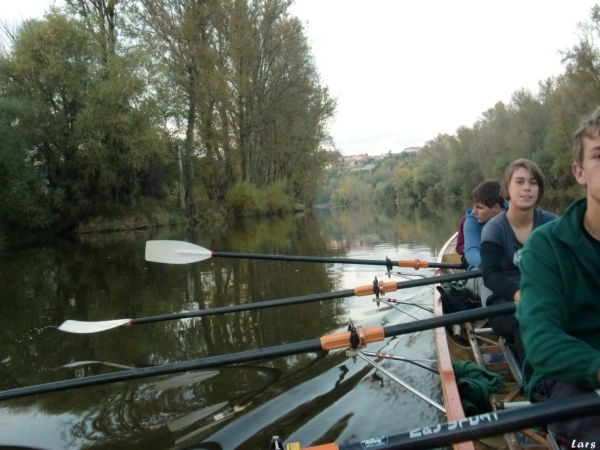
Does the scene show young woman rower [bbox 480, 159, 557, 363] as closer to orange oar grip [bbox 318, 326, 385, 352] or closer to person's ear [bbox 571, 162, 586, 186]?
orange oar grip [bbox 318, 326, 385, 352]

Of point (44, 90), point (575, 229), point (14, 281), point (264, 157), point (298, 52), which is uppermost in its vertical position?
point (298, 52)

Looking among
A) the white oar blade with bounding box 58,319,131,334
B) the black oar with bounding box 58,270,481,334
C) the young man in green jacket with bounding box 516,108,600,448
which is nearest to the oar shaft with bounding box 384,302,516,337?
the young man in green jacket with bounding box 516,108,600,448

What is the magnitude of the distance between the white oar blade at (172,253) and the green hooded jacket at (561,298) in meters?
4.52

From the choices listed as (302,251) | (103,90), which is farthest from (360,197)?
(302,251)

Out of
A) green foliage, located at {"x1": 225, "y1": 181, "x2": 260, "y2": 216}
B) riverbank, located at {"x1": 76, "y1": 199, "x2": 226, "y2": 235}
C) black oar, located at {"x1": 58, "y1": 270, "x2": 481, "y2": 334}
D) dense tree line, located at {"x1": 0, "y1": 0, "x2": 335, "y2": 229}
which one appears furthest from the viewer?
green foliage, located at {"x1": 225, "y1": 181, "x2": 260, "y2": 216}

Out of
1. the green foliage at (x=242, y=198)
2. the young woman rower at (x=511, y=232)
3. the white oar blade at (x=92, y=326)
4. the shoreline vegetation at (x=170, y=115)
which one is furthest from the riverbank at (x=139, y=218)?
the young woman rower at (x=511, y=232)

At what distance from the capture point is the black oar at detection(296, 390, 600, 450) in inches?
48.8

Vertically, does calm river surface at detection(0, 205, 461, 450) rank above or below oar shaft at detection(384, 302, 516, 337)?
below

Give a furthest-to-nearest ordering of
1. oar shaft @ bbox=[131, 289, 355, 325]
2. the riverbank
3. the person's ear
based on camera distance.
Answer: the riverbank → oar shaft @ bbox=[131, 289, 355, 325] → the person's ear

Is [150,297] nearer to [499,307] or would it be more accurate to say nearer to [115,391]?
[115,391]

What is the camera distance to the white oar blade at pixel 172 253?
5.62 m

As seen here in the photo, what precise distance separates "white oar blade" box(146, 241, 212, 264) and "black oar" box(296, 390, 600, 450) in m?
4.45

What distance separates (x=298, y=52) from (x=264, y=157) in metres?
7.27

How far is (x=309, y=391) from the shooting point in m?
3.40
